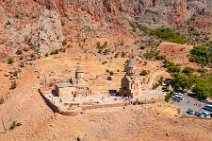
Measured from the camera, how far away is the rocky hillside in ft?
250

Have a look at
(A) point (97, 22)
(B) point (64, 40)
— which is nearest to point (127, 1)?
(A) point (97, 22)

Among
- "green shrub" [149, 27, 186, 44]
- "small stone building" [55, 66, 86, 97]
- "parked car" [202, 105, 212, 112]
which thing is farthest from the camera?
"green shrub" [149, 27, 186, 44]

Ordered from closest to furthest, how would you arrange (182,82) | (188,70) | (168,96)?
(168,96)
(182,82)
(188,70)

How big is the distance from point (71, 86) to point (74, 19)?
26.4 meters

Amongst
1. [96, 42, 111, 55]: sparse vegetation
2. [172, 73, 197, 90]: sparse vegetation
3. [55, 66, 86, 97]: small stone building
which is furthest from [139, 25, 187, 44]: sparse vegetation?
[55, 66, 86, 97]: small stone building

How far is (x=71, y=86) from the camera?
5966 centimetres

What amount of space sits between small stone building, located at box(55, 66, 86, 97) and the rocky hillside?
15.9m

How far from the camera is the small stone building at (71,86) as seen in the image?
59.2 m

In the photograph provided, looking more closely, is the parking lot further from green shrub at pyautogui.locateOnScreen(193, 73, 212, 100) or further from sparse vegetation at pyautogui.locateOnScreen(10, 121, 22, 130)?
sparse vegetation at pyautogui.locateOnScreen(10, 121, 22, 130)

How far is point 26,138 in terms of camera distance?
177 feet

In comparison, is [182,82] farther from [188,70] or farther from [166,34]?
[166,34]

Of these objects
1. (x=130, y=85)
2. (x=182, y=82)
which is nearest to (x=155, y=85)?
(x=182, y=82)

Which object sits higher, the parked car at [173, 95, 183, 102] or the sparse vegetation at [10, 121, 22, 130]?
the parked car at [173, 95, 183, 102]

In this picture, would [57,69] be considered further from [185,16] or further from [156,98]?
[185,16]
